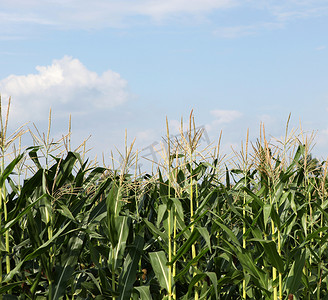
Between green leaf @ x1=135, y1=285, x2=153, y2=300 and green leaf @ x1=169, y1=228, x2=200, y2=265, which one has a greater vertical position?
green leaf @ x1=169, y1=228, x2=200, y2=265

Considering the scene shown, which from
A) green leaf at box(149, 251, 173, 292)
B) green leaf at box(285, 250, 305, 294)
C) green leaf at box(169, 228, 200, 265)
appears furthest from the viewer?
green leaf at box(285, 250, 305, 294)

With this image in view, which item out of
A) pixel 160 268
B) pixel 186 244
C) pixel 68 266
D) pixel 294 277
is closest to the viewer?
pixel 186 244

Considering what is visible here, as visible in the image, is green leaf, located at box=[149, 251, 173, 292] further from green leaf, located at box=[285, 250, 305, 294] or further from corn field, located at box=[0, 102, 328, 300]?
green leaf, located at box=[285, 250, 305, 294]

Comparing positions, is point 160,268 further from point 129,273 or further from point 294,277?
point 294,277

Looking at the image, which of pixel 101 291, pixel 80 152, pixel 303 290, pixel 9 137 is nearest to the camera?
pixel 9 137

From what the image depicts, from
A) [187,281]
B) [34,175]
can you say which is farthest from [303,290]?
[34,175]

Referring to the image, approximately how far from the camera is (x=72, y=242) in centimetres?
504

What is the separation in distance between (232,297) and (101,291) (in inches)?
80.8

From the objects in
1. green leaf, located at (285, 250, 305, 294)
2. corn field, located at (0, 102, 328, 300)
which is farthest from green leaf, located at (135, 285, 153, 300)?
green leaf, located at (285, 250, 305, 294)

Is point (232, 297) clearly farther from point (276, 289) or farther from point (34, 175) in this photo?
point (34, 175)

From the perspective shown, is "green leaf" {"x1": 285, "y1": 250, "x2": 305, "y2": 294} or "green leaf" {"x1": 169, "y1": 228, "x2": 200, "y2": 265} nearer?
"green leaf" {"x1": 169, "y1": 228, "x2": 200, "y2": 265}

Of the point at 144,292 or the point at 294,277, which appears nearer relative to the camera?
the point at 144,292

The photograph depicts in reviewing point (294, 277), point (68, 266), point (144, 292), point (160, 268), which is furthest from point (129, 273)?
point (294, 277)

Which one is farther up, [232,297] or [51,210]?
[51,210]
